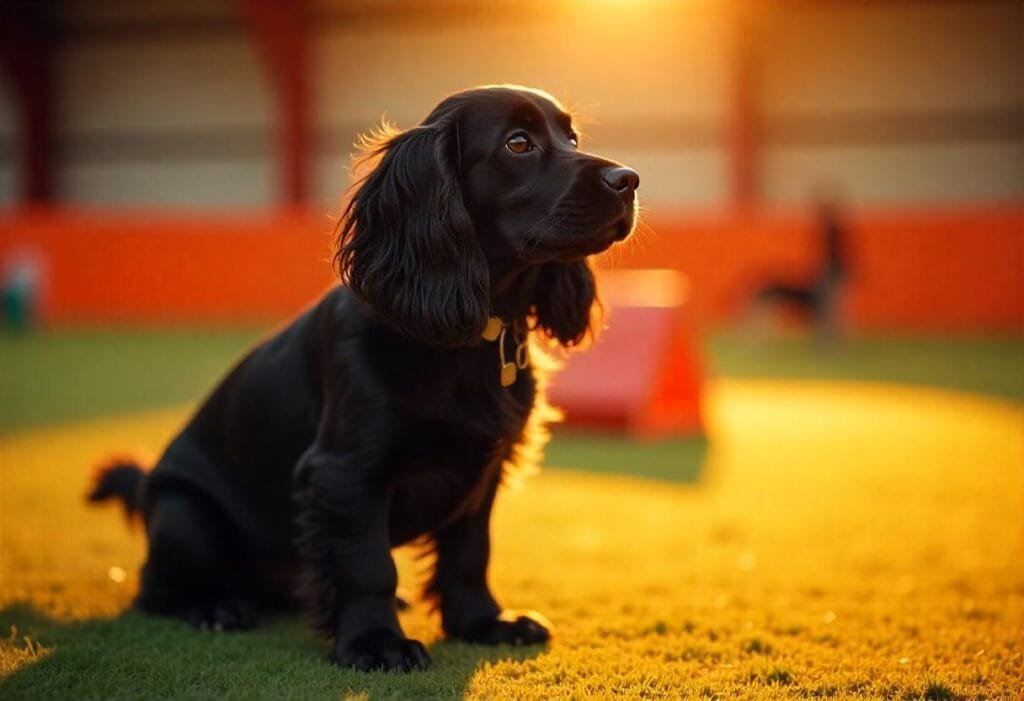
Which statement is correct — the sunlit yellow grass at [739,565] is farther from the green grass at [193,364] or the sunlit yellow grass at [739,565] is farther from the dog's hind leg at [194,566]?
the green grass at [193,364]

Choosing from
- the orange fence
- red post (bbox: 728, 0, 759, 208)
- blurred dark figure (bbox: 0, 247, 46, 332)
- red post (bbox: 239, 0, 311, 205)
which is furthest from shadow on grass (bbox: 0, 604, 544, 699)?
red post (bbox: 239, 0, 311, 205)

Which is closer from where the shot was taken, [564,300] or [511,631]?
[511,631]

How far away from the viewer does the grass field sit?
258 cm

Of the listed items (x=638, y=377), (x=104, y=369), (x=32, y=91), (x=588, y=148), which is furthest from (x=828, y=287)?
(x=32, y=91)

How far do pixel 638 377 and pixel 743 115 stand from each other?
46.2 feet

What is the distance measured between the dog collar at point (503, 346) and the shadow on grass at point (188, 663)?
0.68 meters

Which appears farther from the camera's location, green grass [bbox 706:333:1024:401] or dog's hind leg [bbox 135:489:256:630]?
green grass [bbox 706:333:1024:401]

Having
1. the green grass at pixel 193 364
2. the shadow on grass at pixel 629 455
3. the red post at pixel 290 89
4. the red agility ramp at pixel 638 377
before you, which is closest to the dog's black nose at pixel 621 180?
the shadow on grass at pixel 629 455

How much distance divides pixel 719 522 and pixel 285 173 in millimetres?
18404

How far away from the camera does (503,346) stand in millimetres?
2820

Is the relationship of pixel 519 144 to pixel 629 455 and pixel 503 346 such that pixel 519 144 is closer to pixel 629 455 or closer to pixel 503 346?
pixel 503 346

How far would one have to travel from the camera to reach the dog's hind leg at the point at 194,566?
3.01 m

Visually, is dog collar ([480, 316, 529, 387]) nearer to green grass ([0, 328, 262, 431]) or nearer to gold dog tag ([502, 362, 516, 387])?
gold dog tag ([502, 362, 516, 387])

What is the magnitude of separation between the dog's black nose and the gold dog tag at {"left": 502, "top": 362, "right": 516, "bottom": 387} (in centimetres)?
49
